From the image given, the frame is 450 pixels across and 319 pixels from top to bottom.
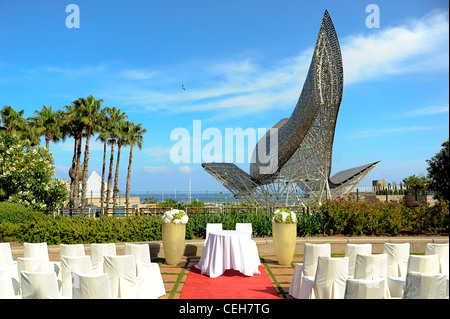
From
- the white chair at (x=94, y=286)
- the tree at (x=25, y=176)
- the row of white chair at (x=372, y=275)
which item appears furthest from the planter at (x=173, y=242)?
the tree at (x=25, y=176)

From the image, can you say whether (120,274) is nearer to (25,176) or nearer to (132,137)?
(25,176)

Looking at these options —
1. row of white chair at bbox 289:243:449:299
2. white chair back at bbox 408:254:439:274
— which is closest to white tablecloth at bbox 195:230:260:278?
row of white chair at bbox 289:243:449:299

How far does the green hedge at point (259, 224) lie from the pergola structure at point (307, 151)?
11618 mm

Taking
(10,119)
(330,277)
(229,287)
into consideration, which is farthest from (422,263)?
(10,119)

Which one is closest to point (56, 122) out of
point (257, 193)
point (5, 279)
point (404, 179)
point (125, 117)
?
point (125, 117)

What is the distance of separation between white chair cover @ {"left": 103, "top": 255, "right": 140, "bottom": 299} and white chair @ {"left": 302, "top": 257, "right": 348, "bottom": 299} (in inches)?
118

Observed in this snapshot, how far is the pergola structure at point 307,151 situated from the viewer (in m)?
23.3

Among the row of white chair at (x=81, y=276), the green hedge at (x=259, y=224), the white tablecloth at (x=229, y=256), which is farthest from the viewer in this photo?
the green hedge at (x=259, y=224)

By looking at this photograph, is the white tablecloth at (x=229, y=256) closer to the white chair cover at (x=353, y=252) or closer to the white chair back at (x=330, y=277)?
the white chair cover at (x=353, y=252)

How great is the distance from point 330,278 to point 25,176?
22304mm

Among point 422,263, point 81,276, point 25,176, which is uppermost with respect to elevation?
point 25,176

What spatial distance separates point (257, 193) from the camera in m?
33.1

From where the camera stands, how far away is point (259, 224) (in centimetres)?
1237

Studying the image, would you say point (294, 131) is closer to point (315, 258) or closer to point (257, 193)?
point (257, 193)
